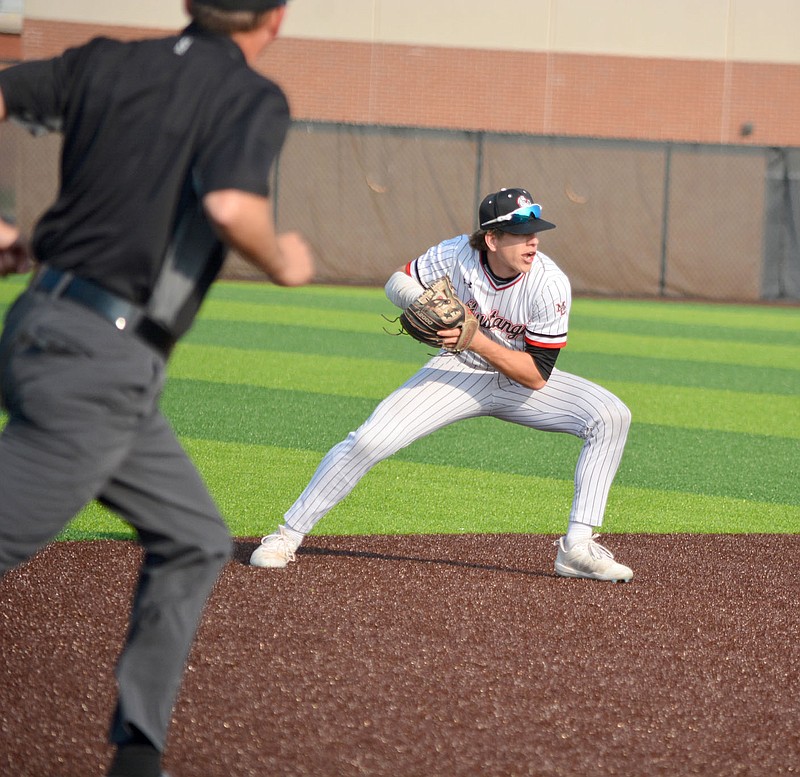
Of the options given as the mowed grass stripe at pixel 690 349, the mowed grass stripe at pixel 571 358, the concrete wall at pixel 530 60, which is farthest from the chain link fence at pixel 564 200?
the mowed grass stripe at pixel 571 358

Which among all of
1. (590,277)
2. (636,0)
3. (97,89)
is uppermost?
(636,0)

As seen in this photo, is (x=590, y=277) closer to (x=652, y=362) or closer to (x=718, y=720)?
(x=652, y=362)

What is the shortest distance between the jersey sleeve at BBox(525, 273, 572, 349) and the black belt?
3.11 meters

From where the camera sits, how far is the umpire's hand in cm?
309

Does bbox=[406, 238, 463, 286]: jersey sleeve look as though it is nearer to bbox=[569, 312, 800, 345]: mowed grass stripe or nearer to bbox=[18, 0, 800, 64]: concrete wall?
bbox=[569, 312, 800, 345]: mowed grass stripe

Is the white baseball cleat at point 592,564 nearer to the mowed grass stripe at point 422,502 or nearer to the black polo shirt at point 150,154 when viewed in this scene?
the mowed grass stripe at point 422,502

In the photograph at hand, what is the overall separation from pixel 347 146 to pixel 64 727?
21.5 metres

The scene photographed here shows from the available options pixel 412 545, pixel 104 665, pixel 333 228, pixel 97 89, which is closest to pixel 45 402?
pixel 97 89

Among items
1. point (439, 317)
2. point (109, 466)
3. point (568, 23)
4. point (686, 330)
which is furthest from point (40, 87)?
point (568, 23)

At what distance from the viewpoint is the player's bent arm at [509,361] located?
578cm

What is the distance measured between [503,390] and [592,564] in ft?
2.91

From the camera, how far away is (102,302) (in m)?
2.95

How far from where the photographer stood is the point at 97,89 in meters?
2.99

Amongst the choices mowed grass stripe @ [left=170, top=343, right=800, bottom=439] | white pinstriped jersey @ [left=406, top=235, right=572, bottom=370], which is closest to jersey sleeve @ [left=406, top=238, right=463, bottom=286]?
white pinstriped jersey @ [left=406, top=235, right=572, bottom=370]
